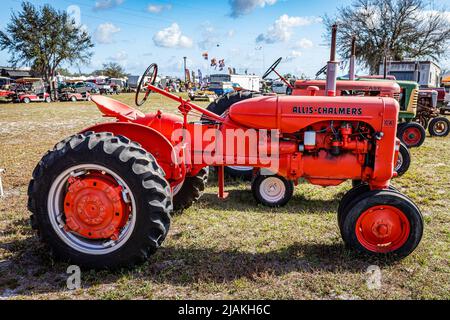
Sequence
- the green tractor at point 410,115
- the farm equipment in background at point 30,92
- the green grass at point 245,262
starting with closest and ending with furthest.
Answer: the green grass at point 245,262
the green tractor at point 410,115
the farm equipment in background at point 30,92

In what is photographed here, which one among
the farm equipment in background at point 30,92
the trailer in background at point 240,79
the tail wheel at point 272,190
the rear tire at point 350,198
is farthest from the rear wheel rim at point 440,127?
the farm equipment in background at point 30,92

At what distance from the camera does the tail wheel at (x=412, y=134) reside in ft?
30.5

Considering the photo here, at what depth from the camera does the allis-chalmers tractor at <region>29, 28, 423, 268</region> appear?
3008 mm

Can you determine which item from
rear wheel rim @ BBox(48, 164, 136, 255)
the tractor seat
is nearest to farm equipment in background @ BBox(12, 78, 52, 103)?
the tractor seat

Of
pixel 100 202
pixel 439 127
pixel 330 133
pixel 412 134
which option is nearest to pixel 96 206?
pixel 100 202

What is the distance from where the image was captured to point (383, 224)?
3.26 meters

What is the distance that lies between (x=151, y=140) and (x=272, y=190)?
6.35ft

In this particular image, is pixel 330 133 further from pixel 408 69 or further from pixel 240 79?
pixel 240 79

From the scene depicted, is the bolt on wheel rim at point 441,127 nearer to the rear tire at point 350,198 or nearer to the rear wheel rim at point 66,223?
the rear tire at point 350,198

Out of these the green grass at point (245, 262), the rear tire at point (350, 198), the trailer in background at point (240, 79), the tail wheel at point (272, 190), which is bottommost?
the green grass at point (245, 262)

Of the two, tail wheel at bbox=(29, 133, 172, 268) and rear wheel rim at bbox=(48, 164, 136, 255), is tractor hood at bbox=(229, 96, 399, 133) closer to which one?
tail wheel at bbox=(29, 133, 172, 268)

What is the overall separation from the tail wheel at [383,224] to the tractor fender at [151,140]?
165 cm

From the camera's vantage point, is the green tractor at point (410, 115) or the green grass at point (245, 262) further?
the green tractor at point (410, 115)

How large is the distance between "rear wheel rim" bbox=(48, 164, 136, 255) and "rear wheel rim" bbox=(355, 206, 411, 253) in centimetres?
195
